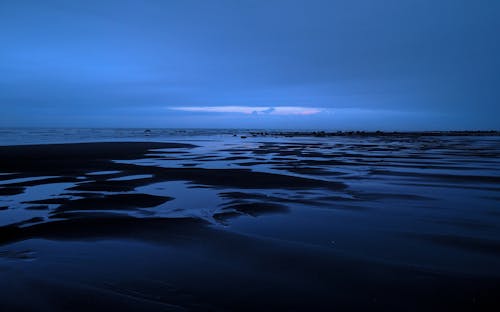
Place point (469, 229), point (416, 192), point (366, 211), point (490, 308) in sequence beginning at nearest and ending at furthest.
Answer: point (490, 308)
point (469, 229)
point (366, 211)
point (416, 192)

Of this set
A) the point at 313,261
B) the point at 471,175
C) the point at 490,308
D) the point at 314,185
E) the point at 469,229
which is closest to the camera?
the point at 490,308

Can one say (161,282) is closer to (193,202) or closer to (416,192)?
(193,202)

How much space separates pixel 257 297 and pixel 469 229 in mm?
4613

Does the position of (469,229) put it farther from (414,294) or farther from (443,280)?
(414,294)

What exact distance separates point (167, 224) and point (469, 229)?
5.59 meters

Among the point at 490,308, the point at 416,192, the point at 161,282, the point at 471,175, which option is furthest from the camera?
the point at 471,175

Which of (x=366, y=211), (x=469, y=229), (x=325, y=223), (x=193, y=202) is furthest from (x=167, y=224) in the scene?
(x=469, y=229)

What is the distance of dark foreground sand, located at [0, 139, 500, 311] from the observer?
3.71m

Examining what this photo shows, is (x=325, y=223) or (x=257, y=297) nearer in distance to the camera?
(x=257, y=297)

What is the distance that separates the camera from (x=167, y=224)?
6.66 m

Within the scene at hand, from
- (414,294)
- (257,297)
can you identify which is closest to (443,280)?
(414,294)

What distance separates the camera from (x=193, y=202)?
8.70 meters

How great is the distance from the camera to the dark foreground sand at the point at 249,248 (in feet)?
12.2

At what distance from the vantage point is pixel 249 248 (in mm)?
5363
